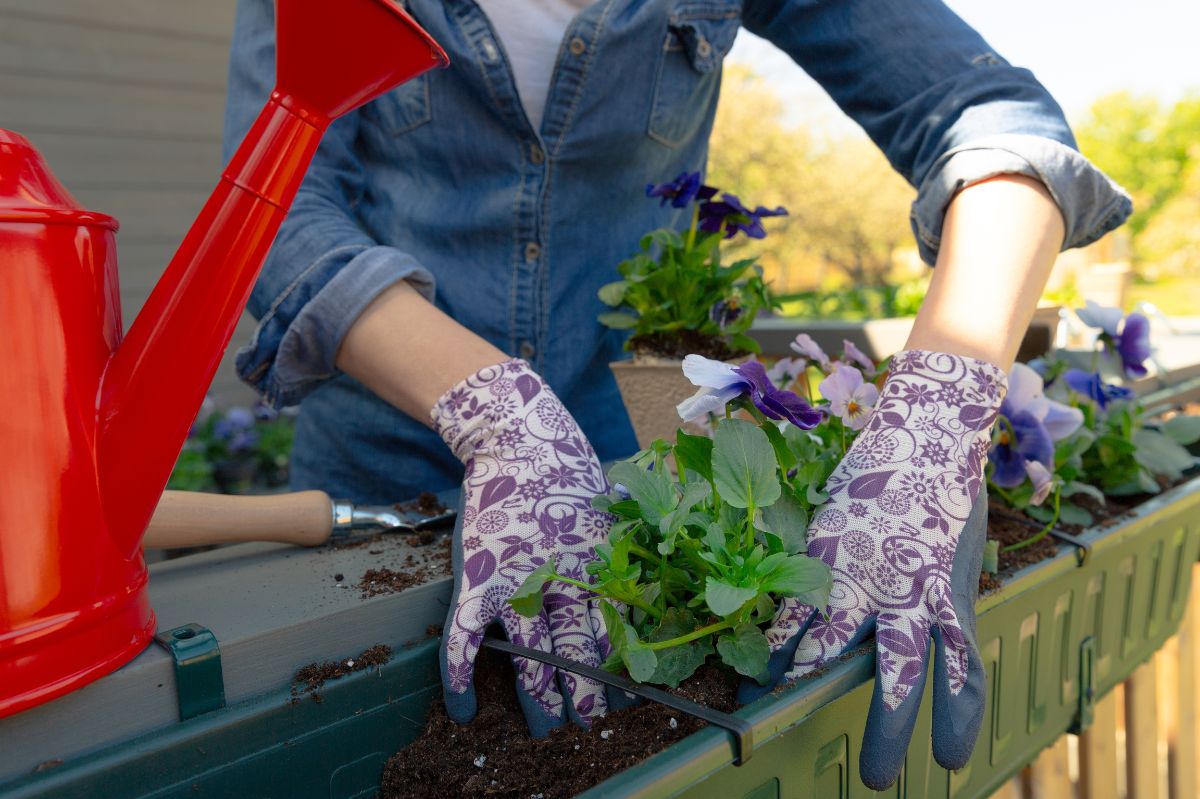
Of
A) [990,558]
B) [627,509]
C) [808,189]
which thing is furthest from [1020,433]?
[808,189]

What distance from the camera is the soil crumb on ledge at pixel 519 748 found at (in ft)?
1.86

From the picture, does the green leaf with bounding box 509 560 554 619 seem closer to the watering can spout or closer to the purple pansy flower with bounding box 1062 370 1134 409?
the watering can spout

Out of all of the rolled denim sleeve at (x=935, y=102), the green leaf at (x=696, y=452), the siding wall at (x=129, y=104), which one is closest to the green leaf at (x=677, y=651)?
the green leaf at (x=696, y=452)

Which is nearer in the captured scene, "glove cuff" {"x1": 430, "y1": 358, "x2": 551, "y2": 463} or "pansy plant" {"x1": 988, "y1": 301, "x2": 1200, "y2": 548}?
"glove cuff" {"x1": 430, "y1": 358, "x2": 551, "y2": 463}

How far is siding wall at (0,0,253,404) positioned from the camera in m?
2.88

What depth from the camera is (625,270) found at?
1.07 metres

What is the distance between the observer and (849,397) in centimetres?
86

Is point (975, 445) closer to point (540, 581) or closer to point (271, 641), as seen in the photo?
point (540, 581)

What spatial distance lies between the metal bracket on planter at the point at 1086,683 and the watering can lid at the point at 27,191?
1.01 metres

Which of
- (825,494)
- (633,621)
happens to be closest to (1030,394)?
(825,494)

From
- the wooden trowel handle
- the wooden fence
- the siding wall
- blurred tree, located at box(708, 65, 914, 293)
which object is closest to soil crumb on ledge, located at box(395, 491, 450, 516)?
the wooden trowel handle

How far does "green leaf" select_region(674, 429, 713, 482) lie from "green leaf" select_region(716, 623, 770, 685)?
4.5 inches

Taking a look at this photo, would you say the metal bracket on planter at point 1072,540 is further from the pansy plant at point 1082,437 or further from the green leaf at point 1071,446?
the green leaf at point 1071,446

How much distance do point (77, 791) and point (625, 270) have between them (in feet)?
2.50
